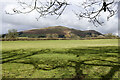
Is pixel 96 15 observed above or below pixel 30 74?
above

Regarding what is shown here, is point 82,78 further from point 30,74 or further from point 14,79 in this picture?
point 14,79

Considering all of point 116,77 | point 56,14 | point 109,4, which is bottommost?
point 116,77

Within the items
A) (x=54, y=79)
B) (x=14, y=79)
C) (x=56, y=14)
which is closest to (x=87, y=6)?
(x=56, y=14)

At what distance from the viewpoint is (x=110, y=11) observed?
263 inches

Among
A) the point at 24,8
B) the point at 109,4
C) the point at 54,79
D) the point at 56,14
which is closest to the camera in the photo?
the point at 54,79

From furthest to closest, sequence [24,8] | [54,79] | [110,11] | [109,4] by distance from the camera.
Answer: [110,11] → [109,4] → [24,8] → [54,79]

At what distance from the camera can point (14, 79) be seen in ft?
13.3

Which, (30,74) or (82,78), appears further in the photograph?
(30,74)

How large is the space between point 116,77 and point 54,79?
2.51m

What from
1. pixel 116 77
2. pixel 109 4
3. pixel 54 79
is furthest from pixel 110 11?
pixel 54 79

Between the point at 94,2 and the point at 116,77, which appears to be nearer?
the point at 116,77

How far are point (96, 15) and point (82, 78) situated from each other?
14.2ft

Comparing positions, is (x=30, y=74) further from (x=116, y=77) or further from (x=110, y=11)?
(x=110, y=11)

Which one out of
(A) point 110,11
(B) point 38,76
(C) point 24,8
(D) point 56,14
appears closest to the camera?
(B) point 38,76
